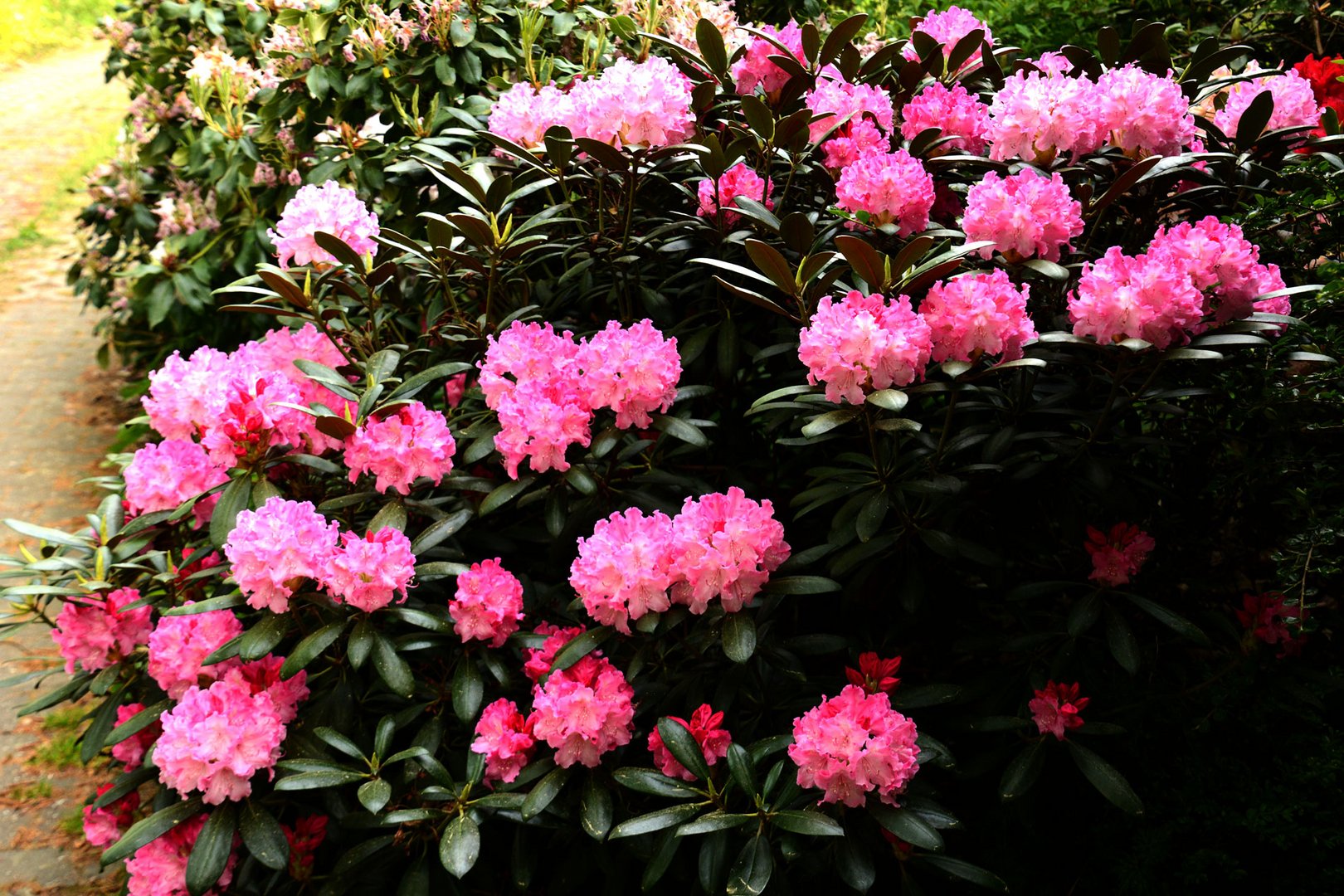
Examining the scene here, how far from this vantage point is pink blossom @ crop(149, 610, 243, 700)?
1877 mm

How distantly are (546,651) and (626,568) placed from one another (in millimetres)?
292

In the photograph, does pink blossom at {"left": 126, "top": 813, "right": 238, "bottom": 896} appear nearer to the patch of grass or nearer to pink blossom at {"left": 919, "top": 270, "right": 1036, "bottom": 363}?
the patch of grass

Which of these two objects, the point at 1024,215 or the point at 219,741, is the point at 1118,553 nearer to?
the point at 1024,215

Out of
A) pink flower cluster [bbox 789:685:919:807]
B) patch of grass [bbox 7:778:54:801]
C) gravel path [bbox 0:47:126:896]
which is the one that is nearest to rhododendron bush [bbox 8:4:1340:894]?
pink flower cluster [bbox 789:685:919:807]

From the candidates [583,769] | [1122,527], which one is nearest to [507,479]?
[583,769]

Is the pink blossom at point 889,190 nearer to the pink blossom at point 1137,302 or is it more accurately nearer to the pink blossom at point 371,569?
the pink blossom at point 1137,302

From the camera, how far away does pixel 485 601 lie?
1781mm

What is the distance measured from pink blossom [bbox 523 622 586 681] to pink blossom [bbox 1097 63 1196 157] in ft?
4.24

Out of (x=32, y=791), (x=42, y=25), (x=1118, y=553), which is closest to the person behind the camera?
(x=1118, y=553)

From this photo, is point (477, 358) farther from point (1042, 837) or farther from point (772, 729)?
point (1042, 837)

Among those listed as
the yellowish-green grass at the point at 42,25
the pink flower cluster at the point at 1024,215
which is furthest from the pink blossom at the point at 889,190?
the yellowish-green grass at the point at 42,25

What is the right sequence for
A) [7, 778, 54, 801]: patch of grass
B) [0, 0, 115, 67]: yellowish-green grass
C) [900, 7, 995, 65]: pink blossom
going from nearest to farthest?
[900, 7, 995, 65]: pink blossom
[7, 778, 54, 801]: patch of grass
[0, 0, 115, 67]: yellowish-green grass

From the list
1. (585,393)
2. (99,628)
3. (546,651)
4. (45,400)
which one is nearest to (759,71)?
(585,393)

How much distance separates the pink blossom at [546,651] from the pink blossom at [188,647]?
1.79ft
